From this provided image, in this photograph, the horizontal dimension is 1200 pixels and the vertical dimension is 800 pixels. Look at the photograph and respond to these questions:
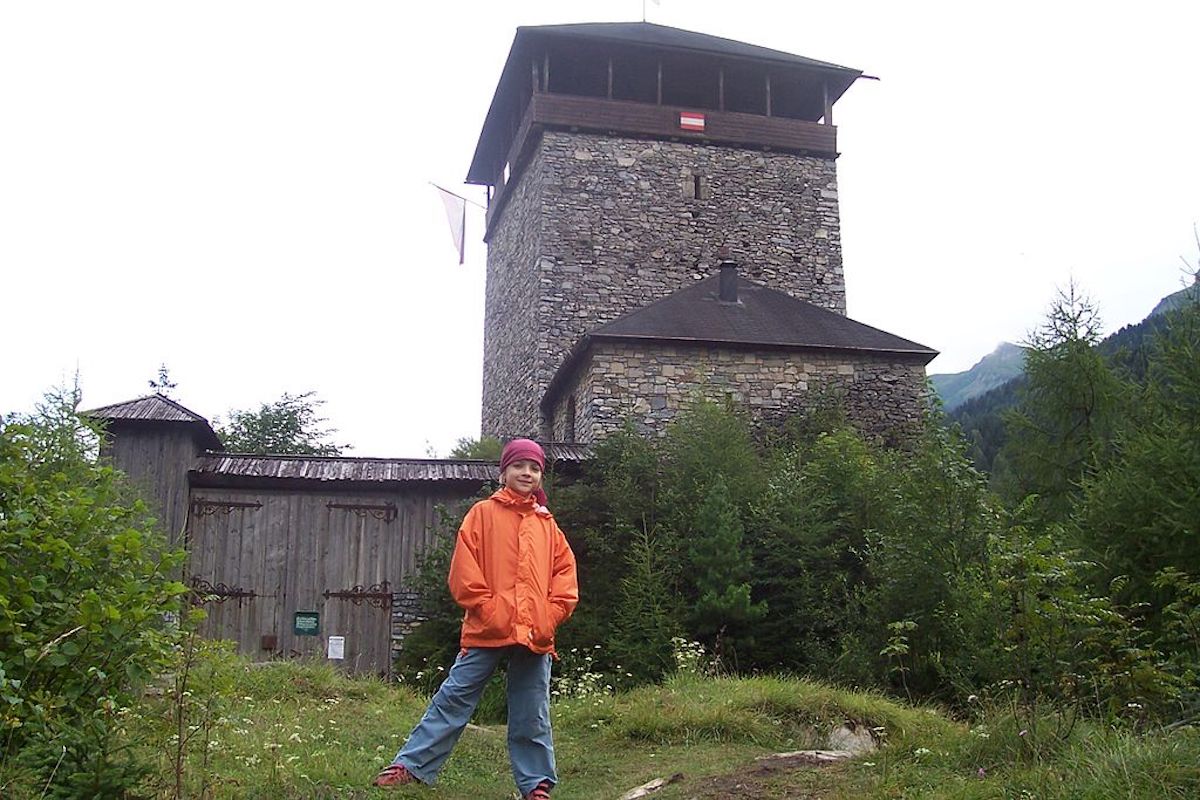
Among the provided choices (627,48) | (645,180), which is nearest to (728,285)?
(645,180)

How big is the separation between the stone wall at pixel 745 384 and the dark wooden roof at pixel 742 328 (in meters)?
0.16

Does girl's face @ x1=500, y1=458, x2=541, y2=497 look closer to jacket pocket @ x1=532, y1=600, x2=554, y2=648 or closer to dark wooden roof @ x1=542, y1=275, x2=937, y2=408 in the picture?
jacket pocket @ x1=532, y1=600, x2=554, y2=648

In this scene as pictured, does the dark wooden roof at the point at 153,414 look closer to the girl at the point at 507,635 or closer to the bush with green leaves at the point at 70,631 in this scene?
the bush with green leaves at the point at 70,631

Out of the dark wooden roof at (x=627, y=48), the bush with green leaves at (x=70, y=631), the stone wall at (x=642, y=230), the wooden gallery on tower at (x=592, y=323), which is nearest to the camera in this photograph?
the bush with green leaves at (x=70, y=631)

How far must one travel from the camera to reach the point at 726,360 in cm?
1605

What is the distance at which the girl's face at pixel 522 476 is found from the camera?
5.02 m

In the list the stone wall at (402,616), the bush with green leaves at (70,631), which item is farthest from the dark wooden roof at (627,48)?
the bush with green leaves at (70,631)

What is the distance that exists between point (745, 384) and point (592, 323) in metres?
4.45

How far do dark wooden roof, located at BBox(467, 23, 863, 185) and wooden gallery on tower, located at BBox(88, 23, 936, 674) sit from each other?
6 cm

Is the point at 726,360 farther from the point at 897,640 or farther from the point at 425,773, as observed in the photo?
the point at 425,773

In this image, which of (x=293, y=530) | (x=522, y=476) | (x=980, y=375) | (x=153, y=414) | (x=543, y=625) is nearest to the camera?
(x=543, y=625)

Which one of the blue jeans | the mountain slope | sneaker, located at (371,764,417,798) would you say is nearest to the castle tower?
the blue jeans

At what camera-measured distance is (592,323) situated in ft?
64.6

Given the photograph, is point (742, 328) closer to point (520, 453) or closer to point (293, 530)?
point (293, 530)
